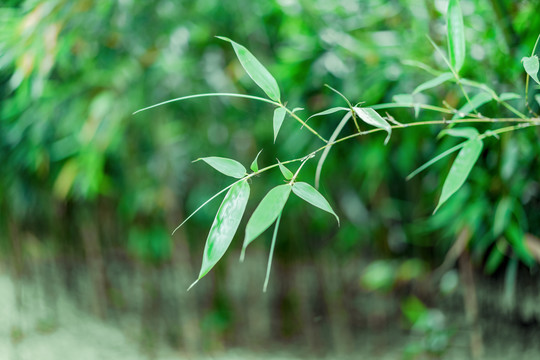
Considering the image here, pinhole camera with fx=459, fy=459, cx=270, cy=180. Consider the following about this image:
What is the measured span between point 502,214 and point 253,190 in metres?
0.75

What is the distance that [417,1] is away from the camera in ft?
3.24

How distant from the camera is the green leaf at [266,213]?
0.28 metres

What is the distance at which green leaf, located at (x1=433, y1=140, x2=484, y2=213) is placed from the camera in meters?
0.36

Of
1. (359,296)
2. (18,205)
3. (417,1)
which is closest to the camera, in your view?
(417,1)

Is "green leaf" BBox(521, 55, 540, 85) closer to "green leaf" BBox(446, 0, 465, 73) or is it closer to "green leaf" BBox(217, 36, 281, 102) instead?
"green leaf" BBox(446, 0, 465, 73)

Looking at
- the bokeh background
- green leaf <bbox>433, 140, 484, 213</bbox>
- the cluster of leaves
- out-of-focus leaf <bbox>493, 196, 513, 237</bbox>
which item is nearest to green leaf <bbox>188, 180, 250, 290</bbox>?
the cluster of leaves

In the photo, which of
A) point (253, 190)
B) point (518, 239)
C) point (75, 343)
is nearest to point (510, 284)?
point (518, 239)

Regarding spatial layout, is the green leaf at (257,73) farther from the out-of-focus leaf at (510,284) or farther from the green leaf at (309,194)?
the out-of-focus leaf at (510,284)

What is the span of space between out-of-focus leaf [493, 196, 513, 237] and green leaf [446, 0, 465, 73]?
25.4 inches

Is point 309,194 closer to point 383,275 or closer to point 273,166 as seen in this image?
point 273,166

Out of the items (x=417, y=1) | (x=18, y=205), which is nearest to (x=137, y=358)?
(x=18, y=205)

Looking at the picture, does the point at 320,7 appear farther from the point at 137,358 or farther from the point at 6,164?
the point at 137,358

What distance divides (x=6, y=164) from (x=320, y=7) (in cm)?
98

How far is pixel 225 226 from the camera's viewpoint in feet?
0.98
